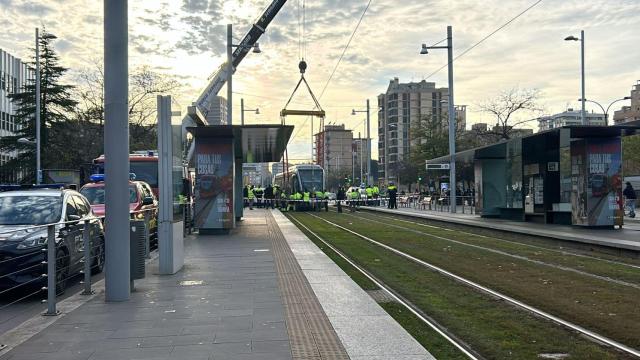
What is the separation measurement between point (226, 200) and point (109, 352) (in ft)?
50.7

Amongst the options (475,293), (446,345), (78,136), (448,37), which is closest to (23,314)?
(446,345)

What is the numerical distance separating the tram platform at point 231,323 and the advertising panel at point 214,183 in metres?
9.63

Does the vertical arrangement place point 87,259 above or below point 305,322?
above

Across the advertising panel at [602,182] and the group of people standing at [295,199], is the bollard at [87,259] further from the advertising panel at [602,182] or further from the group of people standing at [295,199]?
the group of people standing at [295,199]

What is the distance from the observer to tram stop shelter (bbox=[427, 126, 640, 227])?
22094 mm

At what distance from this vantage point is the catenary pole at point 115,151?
28.6ft

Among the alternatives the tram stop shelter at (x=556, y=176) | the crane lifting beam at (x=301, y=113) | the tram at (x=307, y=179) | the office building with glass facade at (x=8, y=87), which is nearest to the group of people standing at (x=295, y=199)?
the tram at (x=307, y=179)

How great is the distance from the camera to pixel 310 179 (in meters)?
43.1

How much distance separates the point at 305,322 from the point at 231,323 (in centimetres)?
89

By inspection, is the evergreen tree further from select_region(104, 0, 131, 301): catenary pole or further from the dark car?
select_region(104, 0, 131, 301): catenary pole

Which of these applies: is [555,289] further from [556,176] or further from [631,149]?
[631,149]

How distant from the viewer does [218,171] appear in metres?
21.4

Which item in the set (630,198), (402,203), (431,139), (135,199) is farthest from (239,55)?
(431,139)

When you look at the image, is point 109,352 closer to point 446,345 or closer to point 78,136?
point 446,345
